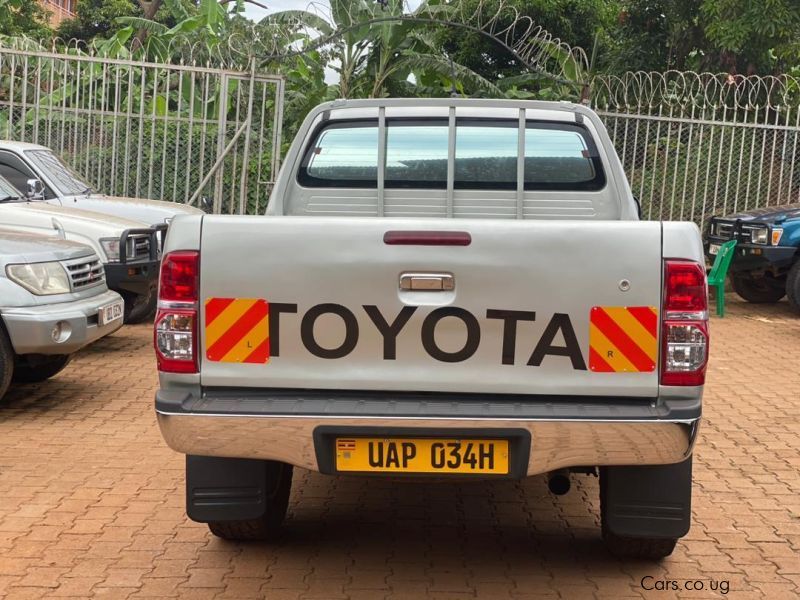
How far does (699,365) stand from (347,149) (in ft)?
9.28

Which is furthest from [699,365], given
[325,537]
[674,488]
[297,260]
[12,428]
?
[12,428]

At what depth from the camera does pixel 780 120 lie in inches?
672

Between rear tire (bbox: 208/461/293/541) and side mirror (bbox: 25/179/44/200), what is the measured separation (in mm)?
6715

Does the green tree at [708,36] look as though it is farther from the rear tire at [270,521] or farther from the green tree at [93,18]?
the green tree at [93,18]

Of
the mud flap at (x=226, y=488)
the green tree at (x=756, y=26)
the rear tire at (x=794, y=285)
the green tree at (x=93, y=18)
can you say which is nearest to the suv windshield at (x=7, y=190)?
the mud flap at (x=226, y=488)

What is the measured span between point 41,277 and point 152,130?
6813 millimetres

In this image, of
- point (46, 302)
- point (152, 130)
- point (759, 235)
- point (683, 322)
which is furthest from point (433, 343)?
point (152, 130)

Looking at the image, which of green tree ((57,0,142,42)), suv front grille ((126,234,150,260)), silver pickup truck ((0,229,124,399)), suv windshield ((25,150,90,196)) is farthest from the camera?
green tree ((57,0,142,42))

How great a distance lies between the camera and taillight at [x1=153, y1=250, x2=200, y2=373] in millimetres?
4074

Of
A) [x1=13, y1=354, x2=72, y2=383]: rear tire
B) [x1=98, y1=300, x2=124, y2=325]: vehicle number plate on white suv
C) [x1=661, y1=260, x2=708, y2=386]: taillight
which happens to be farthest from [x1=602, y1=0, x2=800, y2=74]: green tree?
[x1=661, y1=260, x2=708, y2=386]: taillight

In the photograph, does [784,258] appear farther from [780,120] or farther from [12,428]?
[12,428]

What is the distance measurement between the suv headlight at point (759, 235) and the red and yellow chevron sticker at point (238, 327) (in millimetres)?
10383

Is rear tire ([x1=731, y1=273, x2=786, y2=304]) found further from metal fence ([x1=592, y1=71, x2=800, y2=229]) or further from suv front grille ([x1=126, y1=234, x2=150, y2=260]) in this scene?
suv front grille ([x1=126, y1=234, x2=150, y2=260])

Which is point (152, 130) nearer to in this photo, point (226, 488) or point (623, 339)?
point (226, 488)
